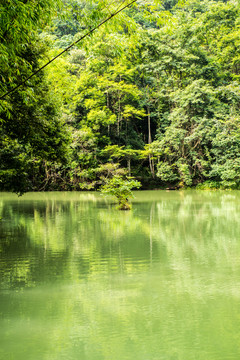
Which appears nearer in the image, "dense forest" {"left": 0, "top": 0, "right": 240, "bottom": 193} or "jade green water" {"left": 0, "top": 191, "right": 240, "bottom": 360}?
"jade green water" {"left": 0, "top": 191, "right": 240, "bottom": 360}

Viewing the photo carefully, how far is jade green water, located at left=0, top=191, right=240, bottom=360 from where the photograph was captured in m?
2.91

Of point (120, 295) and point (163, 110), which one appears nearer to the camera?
point (120, 295)

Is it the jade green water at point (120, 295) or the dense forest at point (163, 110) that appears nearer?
the jade green water at point (120, 295)

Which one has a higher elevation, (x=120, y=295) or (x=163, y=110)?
(x=163, y=110)

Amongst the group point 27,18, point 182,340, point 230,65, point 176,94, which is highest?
point 230,65

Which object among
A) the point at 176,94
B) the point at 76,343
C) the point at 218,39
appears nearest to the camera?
the point at 76,343

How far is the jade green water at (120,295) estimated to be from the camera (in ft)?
9.55

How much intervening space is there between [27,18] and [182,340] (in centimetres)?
295

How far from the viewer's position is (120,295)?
408cm

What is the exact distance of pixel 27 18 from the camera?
3266 mm

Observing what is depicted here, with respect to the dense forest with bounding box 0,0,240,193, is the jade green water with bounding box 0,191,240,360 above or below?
below

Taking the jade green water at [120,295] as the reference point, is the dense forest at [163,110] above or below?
above

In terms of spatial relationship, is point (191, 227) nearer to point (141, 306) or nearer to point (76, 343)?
point (141, 306)

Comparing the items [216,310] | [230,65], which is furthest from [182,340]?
[230,65]
